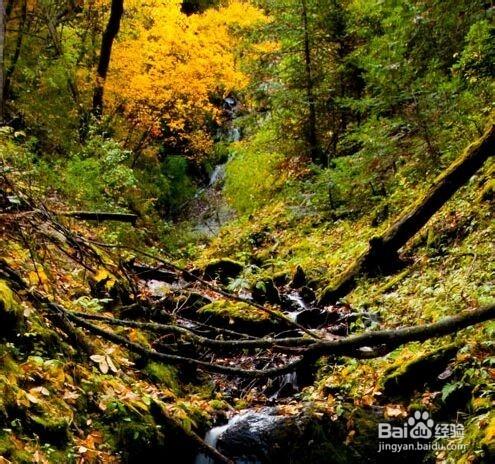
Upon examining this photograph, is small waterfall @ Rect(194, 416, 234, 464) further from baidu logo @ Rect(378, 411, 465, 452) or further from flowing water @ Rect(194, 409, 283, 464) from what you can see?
baidu logo @ Rect(378, 411, 465, 452)

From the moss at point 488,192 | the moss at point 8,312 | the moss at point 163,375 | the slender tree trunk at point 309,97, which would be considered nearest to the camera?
the moss at point 8,312

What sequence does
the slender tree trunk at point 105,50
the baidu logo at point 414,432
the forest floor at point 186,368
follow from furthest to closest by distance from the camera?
the slender tree trunk at point 105,50 < the baidu logo at point 414,432 < the forest floor at point 186,368

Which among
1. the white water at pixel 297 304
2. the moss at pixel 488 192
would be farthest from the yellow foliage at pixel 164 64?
the moss at pixel 488 192

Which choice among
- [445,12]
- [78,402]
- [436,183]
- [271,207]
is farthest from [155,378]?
[271,207]

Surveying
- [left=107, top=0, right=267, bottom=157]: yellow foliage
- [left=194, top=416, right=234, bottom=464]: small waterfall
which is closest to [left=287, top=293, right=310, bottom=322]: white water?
[left=194, top=416, right=234, bottom=464]: small waterfall

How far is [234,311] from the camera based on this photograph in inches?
334

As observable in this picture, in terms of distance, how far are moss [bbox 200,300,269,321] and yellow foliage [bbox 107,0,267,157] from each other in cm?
1060

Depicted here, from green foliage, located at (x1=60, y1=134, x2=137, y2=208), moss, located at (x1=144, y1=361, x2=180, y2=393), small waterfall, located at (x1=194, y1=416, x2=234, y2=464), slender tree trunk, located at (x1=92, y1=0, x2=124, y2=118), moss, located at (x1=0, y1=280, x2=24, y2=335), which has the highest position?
slender tree trunk, located at (x1=92, y1=0, x2=124, y2=118)

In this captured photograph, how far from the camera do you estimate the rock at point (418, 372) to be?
5.39 meters

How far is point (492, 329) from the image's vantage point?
481cm

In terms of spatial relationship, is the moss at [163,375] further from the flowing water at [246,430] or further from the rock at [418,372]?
the rock at [418,372]

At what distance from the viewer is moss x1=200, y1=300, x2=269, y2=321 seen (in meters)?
8.36

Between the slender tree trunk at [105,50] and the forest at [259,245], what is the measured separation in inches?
2.8

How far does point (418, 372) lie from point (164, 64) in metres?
14.7
